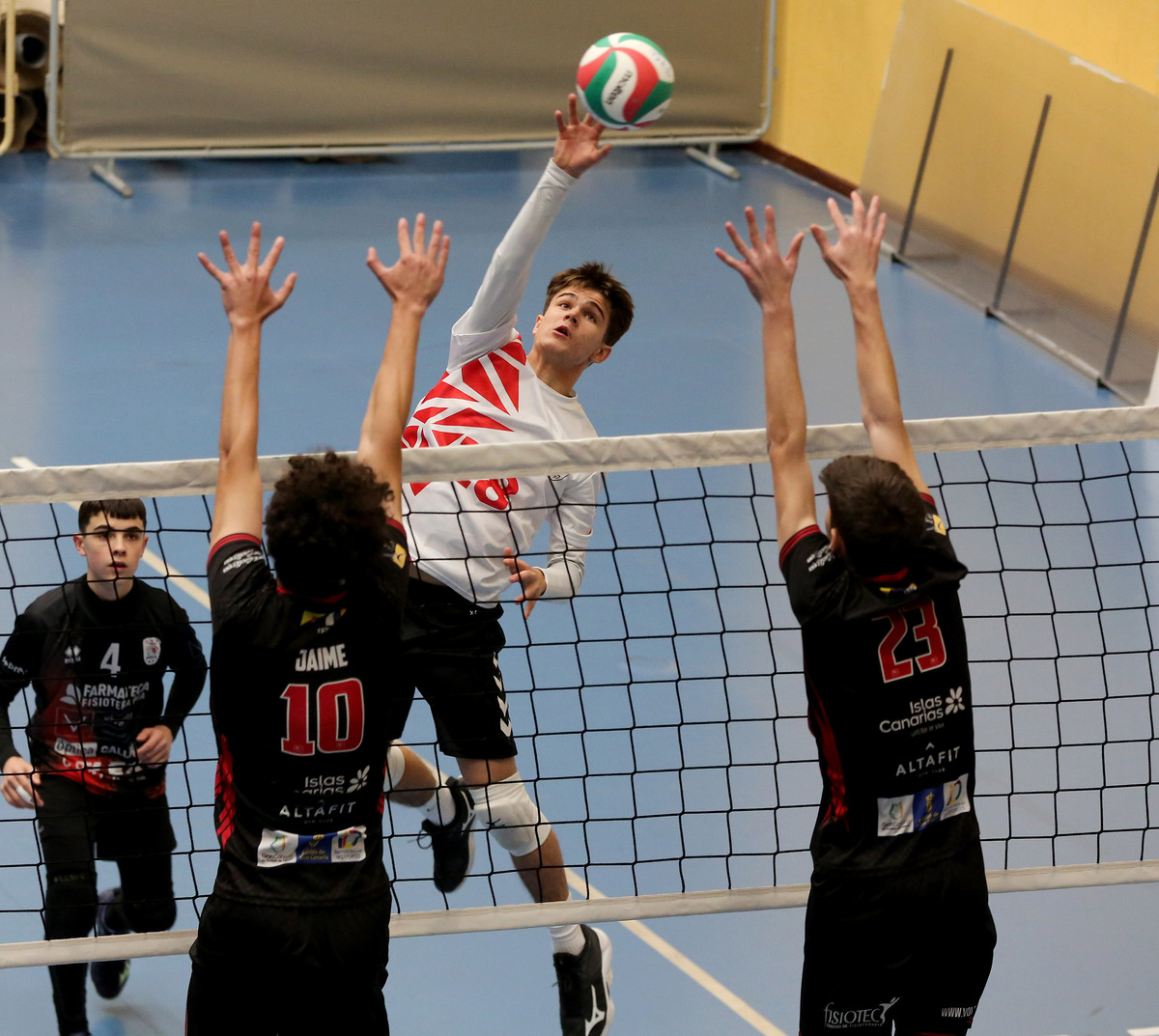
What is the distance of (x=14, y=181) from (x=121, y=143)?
2.74 ft

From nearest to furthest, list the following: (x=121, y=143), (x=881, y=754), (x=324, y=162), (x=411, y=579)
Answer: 1. (x=881, y=754)
2. (x=411, y=579)
3. (x=121, y=143)
4. (x=324, y=162)

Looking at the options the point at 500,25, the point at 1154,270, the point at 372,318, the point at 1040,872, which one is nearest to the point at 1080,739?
the point at 1040,872

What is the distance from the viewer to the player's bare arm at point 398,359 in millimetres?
3133

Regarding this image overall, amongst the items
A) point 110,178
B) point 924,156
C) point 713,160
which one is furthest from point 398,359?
point 713,160

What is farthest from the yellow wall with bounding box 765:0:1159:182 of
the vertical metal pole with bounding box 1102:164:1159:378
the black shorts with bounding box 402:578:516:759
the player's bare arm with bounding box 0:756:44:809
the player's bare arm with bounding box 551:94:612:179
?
the player's bare arm with bounding box 0:756:44:809

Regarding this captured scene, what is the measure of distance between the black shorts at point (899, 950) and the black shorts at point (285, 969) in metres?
0.89

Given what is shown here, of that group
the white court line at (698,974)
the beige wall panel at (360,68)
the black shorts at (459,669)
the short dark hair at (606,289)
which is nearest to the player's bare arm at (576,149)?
the short dark hair at (606,289)

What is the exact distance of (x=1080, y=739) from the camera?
5586mm

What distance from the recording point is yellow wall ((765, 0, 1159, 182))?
10148mm

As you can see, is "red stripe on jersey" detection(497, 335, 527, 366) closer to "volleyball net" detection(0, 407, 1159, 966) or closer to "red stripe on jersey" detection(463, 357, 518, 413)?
"red stripe on jersey" detection(463, 357, 518, 413)

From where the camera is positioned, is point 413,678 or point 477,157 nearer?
point 413,678

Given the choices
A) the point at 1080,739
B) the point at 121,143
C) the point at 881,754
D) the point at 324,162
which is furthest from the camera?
the point at 324,162

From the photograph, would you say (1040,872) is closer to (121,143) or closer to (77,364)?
(77,364)

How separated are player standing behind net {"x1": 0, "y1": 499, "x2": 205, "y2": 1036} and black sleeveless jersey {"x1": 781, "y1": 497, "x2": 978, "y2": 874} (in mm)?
1718
